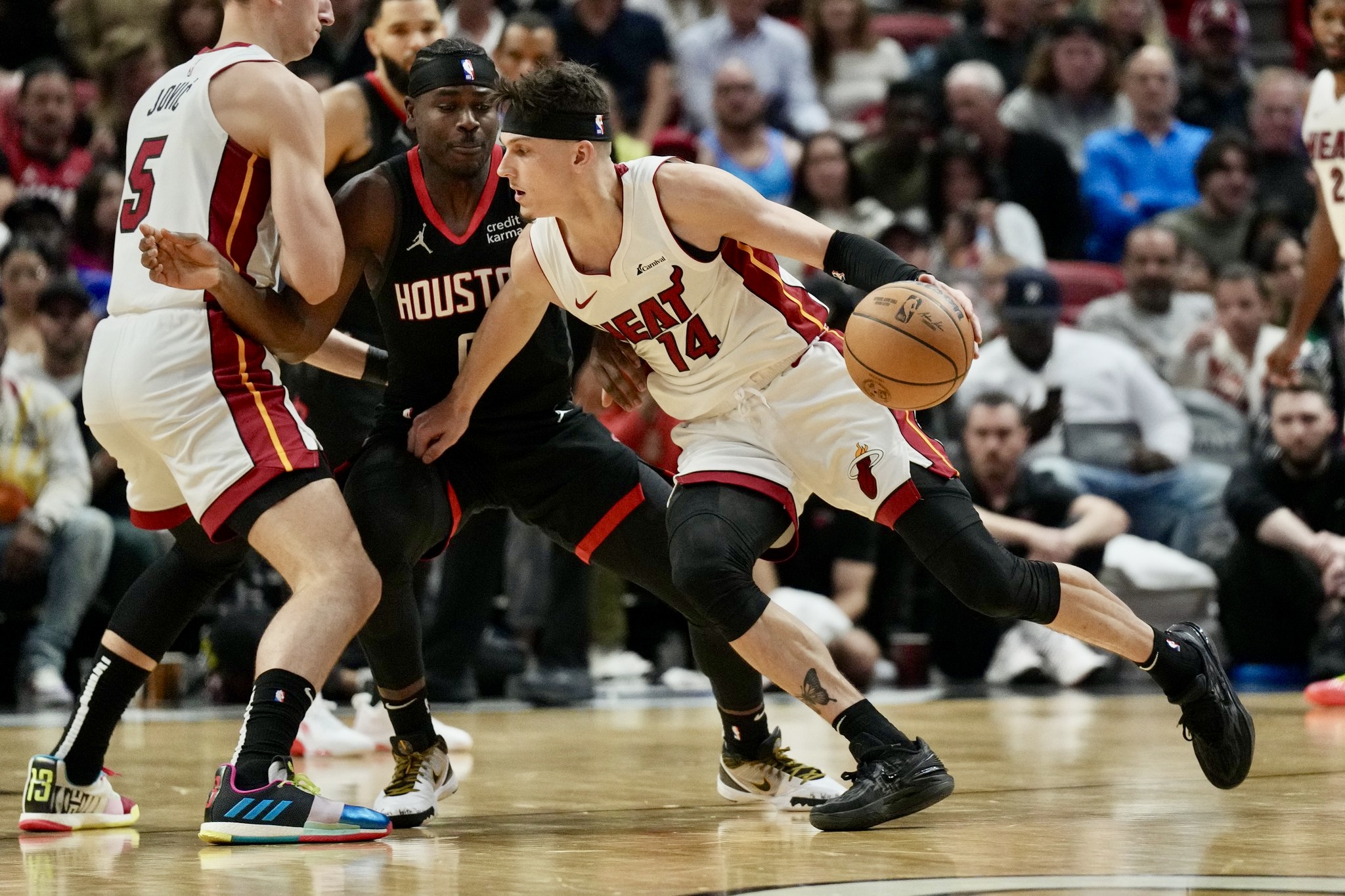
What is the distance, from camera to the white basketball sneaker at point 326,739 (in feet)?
21.1

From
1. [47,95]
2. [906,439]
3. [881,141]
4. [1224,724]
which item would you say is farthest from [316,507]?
[881,141]

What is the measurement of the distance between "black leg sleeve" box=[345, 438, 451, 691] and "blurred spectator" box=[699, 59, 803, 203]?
7040 mm

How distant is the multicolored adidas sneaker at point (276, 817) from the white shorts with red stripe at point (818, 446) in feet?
3.90

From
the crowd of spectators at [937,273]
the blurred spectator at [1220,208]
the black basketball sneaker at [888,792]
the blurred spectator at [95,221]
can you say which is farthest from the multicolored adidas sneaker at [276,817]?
the blurred spectator at [1220,208]

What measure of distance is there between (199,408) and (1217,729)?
263cm

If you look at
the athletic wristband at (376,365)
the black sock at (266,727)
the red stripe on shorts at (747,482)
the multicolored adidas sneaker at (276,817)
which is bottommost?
the multicolored adidas sneaker at (276,817)

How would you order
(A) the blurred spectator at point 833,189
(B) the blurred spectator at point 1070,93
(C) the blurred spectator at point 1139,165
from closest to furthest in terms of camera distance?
(A) the blurred spectator at point 833,189, (C) the blurred spectator at point 1139,165, (B) the blurred spectator at point 1070,93

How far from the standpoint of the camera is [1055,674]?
891 centimetres

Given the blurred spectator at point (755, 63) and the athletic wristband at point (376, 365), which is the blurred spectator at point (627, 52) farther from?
the athletic wristband at point (376, 365)

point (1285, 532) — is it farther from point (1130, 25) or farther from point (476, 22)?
point (476, 22)

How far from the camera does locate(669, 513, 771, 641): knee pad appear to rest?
4.37 metres

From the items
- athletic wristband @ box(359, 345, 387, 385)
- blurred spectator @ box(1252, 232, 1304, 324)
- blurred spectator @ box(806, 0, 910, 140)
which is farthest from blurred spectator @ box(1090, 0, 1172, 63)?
athletic wristband @ box(359, 345, 387, 385)

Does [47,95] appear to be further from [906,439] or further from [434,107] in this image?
[906,439]

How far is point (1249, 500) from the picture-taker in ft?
29.2
